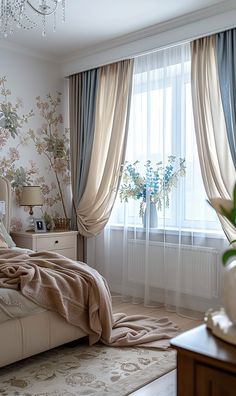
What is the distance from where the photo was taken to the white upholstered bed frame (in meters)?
2.42

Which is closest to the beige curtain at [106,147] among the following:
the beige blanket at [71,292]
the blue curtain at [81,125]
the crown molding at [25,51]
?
the blue curtain at [81,125]

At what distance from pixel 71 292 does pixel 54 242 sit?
5.57ft

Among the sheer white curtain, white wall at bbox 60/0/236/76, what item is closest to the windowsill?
the sheer white curtain

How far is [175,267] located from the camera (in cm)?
391

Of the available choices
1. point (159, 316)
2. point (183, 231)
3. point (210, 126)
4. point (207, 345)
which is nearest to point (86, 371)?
point (159, 316)

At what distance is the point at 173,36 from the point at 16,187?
90.8 inches

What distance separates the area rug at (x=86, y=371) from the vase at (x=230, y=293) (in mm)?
1186

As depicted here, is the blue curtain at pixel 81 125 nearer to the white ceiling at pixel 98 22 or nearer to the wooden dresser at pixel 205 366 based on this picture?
the white ceiling at pixel 98 22

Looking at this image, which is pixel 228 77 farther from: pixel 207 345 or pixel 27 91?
pixel 207 345

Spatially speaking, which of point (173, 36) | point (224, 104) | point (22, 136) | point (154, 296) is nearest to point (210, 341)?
point (224, 104)

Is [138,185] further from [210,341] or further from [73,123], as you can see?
[210,341]

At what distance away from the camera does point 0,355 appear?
Answer: 7.80 ft

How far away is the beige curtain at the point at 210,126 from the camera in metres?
3.44

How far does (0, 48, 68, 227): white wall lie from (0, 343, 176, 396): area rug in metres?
2.15
